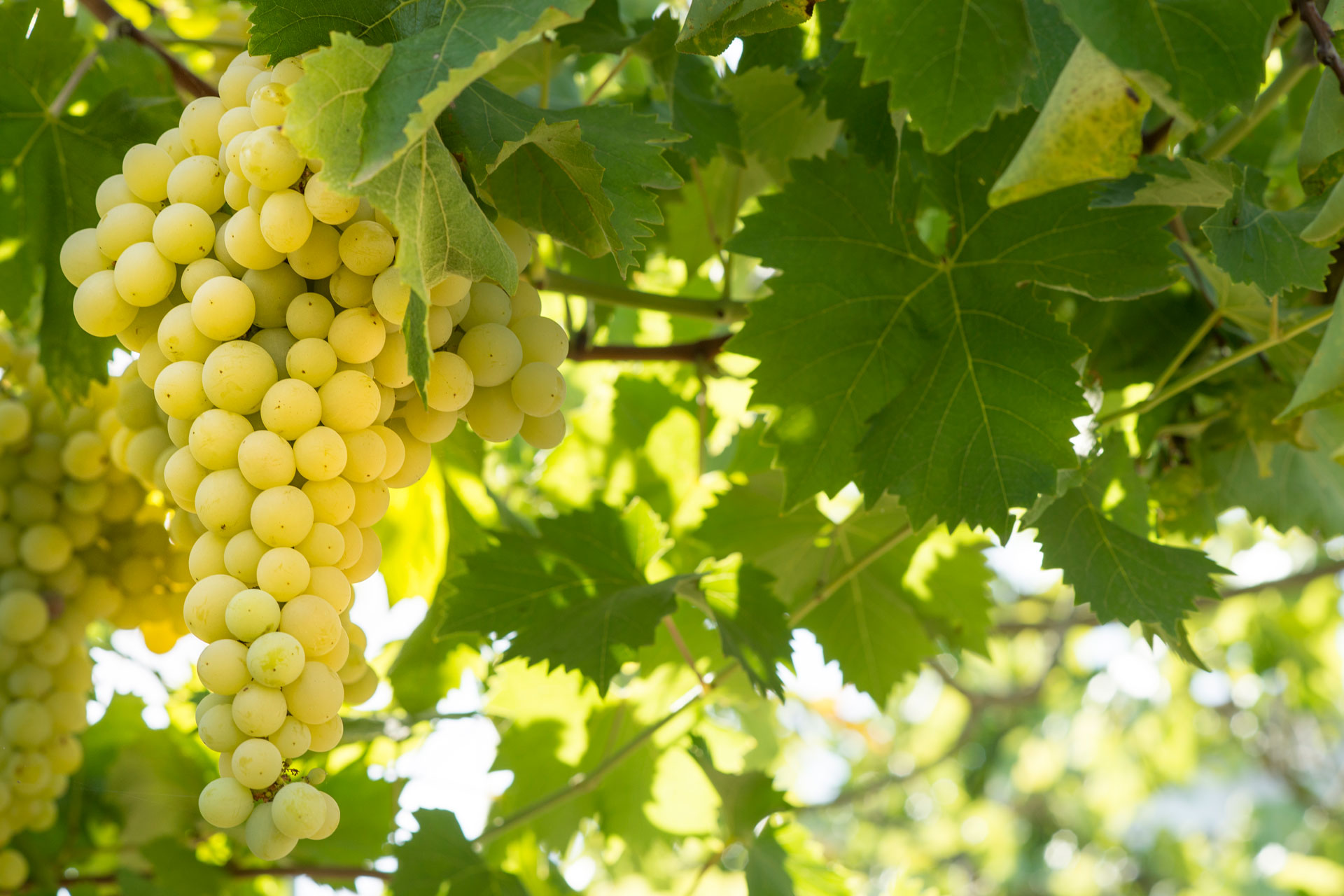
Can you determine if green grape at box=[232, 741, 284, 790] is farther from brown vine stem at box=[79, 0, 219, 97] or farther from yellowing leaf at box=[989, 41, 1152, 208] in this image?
brown vine stem at box=[79, 0, 219, 97]

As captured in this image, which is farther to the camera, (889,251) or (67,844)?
(67,844)

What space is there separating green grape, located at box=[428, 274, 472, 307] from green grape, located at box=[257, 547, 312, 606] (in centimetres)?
14

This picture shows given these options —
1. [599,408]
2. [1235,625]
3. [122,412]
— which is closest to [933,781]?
[1235,625]

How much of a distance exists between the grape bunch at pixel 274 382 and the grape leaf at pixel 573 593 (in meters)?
0.31

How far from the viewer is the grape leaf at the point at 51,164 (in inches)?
31.1

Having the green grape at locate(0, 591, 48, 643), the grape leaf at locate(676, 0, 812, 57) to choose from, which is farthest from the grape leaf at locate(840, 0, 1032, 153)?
the green grape at locate(0, 591, 48, 643)

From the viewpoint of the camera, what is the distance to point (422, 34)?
47 centimetres

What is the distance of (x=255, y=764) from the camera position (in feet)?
1.39

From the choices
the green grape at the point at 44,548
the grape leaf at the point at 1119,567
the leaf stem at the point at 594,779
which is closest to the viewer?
the grape leaf at the point at 1119,567

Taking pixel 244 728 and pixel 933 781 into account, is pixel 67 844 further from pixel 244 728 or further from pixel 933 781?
pixel 933 781

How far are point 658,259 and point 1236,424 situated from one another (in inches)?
29.5

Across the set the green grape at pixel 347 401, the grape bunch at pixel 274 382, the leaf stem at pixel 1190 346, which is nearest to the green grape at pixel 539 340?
the grape bunch at pixel 274 382

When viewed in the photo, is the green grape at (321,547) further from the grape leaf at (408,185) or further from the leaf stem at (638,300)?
the leaf stem at (638,300)

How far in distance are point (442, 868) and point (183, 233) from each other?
68cm
